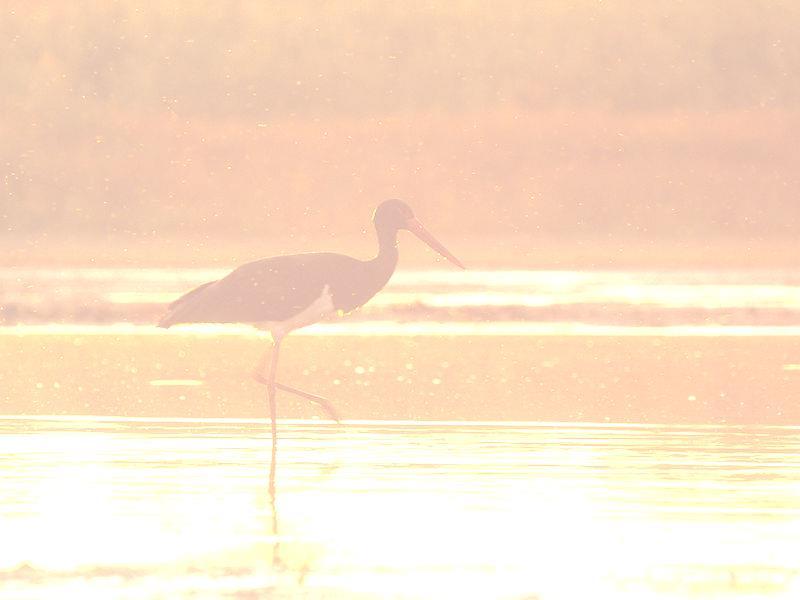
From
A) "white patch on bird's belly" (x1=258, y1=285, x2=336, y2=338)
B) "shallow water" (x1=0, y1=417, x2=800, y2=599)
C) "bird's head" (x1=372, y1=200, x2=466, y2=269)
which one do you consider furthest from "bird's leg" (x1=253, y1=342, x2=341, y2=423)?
"bird's head" (x1=372, y1=200, x2=466, y2=269)

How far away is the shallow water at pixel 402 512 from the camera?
28.8 feet

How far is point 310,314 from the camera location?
1627 cm

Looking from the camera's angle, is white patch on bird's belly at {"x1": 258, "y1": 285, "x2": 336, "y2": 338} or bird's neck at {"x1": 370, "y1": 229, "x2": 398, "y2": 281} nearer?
white patch on bird's belly at {"x1": 258, "y1": 285, "x2": 336, "y2": 338}

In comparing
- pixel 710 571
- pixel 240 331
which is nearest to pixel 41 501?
pixel 710 571

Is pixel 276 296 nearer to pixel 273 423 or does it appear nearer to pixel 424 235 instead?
pixel 424 235

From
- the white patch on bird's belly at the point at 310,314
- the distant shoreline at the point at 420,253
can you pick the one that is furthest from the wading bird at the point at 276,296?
the distant shoreline at the point at 420,253

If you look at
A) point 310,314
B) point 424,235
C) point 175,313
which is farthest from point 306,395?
point 424,235

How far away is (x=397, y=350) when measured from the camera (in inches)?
886

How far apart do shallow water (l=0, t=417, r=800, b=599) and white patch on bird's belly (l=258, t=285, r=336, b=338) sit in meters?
1.71

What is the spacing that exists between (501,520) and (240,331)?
15.5m

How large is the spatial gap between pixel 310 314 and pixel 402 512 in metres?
5.81

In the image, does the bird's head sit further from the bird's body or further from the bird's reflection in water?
the bird's reflection in water

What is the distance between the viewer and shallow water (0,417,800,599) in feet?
28.8

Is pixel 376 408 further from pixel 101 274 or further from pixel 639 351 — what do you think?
pixel 101 274
